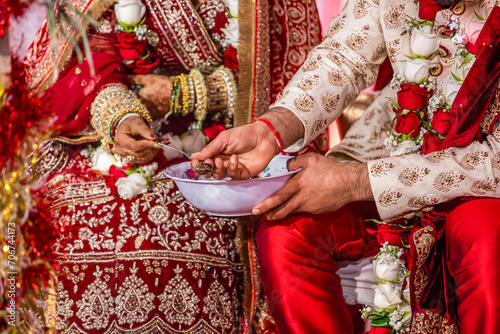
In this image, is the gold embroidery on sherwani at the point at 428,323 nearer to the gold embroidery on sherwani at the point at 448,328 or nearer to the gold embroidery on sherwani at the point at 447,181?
the gold embroidery on sherwani at the point at 448,328

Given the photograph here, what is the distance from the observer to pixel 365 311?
1.13m

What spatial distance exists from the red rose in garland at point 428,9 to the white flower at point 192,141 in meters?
0.64

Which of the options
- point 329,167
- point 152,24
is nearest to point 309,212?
point 329,167

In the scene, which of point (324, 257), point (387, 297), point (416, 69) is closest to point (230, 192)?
point (324, 257)

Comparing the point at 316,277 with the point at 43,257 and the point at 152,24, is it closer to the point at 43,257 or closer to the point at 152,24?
the point at 43,257

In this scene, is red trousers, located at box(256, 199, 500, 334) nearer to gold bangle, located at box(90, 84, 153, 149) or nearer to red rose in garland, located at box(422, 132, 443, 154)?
red rose in garland, located at box(422, 132, 443, 154)

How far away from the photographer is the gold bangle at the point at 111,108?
4.17ft

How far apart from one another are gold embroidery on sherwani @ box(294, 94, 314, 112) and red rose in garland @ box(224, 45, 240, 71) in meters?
0.34

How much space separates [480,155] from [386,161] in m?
0.17

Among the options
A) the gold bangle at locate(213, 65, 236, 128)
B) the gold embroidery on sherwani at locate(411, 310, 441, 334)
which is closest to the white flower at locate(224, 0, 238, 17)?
the gold bangle at locate(213, 65, 236, 128)

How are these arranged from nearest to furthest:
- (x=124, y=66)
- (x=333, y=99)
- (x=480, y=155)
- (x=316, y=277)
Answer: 1. (x=480, y=155)
2. (x=316, y=277)
3. (x=333, y=99)
4. (x=124, y=66)

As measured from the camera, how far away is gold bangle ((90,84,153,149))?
127 centimetres

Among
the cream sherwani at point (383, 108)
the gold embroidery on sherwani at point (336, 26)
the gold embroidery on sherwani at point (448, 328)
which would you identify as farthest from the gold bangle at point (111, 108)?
the gold embroidery on sherwani at point (448, 328)

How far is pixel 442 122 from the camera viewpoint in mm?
1107
